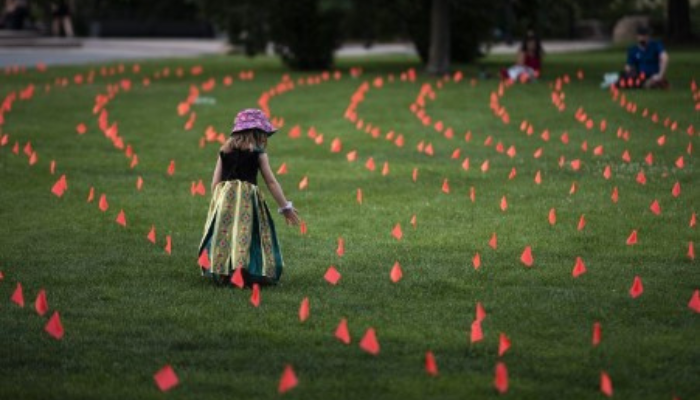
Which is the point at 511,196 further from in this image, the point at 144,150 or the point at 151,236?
the point at 144,150

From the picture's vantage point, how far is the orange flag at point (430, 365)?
7.13m

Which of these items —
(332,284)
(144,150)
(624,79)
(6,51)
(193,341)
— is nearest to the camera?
(193,341)

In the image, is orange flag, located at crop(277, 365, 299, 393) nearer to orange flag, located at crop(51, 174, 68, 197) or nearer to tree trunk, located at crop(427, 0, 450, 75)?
orange flag, located at crop(51, 174, 68, 197)

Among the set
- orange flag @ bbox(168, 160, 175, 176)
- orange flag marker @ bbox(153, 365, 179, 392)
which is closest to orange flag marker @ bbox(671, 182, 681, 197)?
orange flag @ bbox(168, 160, 175, 176)

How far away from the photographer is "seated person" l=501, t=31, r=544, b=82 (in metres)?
28.2

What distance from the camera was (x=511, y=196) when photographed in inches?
541

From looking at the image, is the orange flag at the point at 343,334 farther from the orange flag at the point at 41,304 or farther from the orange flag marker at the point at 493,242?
the orange flag marker at the point at 493,242

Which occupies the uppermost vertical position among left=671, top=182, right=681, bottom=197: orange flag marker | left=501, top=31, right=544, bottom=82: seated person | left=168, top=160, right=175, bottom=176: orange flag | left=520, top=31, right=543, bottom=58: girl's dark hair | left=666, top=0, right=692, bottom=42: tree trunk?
left=671, top=182, right=681, bottom=197: orange flag marker

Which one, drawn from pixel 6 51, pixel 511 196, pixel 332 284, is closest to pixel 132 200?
pixel 511 196

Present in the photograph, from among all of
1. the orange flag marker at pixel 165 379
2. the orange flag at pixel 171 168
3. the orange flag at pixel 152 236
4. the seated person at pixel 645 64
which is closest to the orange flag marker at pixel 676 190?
the orange flag at pixel 152 236

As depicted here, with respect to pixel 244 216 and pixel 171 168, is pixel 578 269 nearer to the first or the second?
pixel 244 216

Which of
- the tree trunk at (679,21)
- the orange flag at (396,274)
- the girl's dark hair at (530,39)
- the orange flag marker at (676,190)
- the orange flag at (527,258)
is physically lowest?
the tree trunk at (679,21)

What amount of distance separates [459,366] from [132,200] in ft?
22.8

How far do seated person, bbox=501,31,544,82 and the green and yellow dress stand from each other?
1878cm
